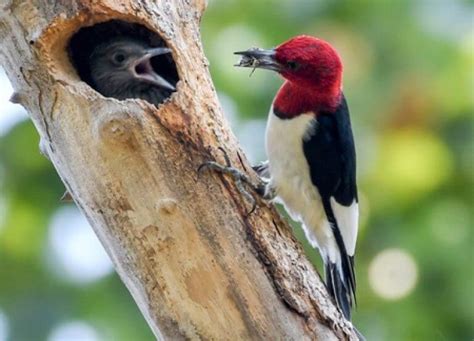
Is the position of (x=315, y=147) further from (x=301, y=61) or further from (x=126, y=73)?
(x=126, y=73)

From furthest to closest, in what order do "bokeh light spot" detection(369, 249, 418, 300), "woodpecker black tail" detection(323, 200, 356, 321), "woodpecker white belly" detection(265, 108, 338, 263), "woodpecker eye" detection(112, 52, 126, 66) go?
"bokeh light spot" detection(369, 249, 418, 300) → "woodpecker eye" detection(112, 52, 126, 66) → "woodpecker white belly" detection(265, 108, 338, 263) → "woodpecker black tail" detection(323, 200, 356, 321)

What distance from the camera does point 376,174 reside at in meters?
5.67

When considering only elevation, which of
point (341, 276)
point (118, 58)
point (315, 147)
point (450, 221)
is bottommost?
point (341, 276)

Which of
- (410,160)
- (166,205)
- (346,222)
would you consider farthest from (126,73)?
(410,160)

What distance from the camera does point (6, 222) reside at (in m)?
5.79

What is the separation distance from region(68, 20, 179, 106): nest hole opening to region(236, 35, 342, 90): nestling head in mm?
335

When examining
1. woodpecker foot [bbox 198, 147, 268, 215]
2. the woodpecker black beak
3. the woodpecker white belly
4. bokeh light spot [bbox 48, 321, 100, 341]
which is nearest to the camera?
woodpecker foot [bbox 198, 147, 268, 215]

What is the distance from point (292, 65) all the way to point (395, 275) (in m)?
1.93

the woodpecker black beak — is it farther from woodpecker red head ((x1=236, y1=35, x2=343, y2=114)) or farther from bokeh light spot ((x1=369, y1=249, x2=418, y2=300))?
bokeh light spot ((x1=369, y1=249, x2=418, y2=300))

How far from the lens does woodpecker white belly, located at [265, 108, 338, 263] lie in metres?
4.13

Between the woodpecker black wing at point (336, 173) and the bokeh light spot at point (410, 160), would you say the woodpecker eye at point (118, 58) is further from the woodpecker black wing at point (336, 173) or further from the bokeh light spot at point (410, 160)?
the bokeh light spot at point (410, 160)

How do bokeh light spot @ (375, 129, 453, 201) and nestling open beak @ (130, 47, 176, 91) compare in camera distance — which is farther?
bokeh light spot @ (375, 129, 453, 201)

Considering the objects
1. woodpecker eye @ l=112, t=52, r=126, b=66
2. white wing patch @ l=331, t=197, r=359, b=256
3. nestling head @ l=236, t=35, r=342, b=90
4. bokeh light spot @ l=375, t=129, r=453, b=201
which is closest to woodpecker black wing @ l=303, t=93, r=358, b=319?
white wing patch @ l=331, t=197, r=359, b=256

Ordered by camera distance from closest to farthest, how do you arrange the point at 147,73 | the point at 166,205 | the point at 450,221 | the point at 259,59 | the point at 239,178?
the point at 166,205
the point at 239,178
the point at 259,59
the point at 147,73
the point at 450,221
